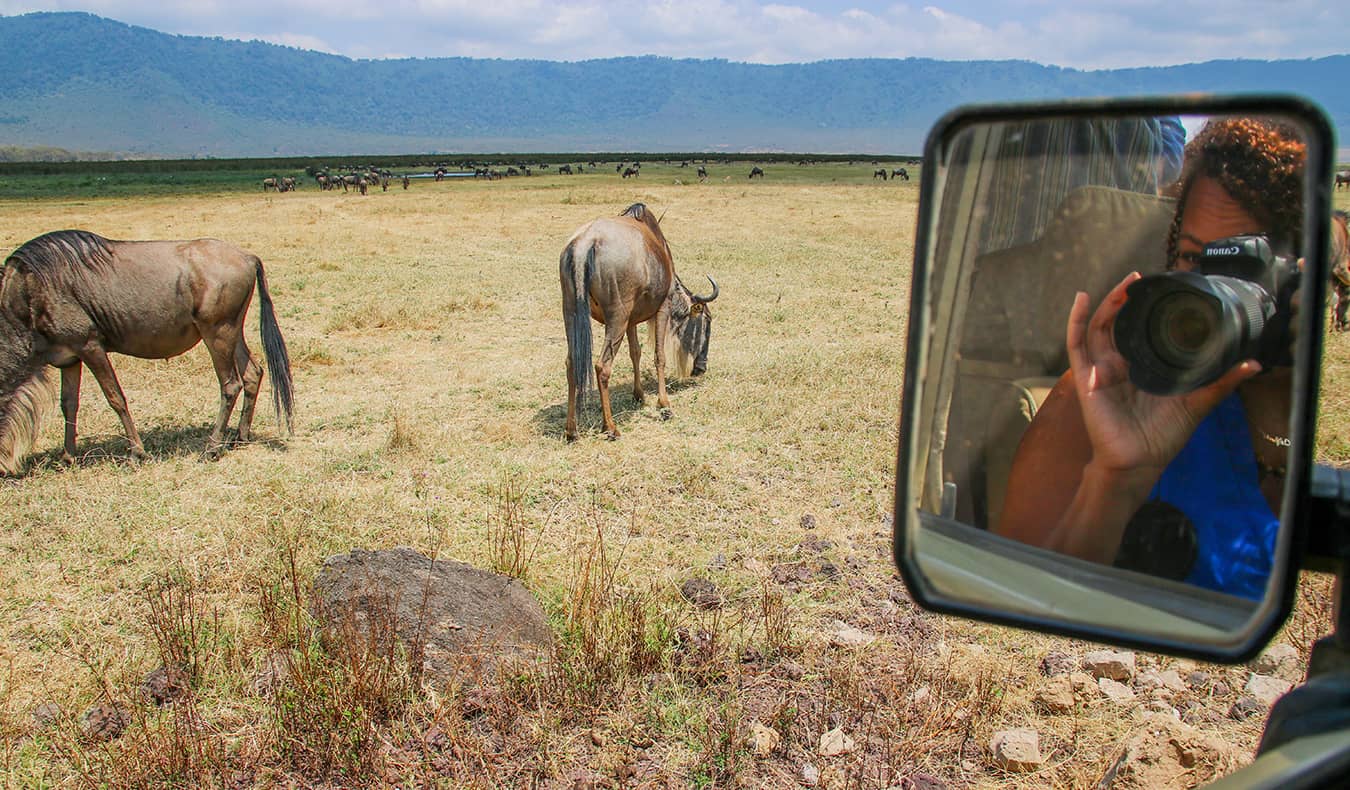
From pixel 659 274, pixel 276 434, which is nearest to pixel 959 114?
pixel 659 274

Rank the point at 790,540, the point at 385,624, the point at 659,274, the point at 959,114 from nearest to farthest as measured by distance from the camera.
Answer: the point at 959,114 → the point at 385,624 → the point at 790,540 → the point at 659,274

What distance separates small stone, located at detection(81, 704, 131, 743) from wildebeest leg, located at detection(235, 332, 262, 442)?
14.0 feet

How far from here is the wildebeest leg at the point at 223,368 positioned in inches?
268

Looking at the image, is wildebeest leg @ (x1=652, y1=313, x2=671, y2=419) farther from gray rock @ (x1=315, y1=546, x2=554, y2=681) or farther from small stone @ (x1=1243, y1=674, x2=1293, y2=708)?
small stone @ (x1=1243, y1=674, x2=1293, y2=708)

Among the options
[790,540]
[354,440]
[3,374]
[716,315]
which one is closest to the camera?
[790,540]

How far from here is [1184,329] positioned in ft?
3.69

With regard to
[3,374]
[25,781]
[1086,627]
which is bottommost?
[25,781]

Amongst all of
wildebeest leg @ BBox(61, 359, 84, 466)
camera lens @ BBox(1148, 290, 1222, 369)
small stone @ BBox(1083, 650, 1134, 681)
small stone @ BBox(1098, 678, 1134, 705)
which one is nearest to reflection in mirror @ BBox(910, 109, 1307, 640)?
camera lens @ BBox(1148, 290, 1222, 369)

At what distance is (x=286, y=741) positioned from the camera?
2.93 m

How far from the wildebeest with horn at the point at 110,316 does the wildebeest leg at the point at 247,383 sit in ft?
0.05

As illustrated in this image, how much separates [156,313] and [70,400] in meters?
1.04

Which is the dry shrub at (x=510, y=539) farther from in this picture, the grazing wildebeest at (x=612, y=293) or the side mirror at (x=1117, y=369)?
the side mirror at (x=1117, y=369)

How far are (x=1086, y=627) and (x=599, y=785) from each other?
2036 millimetres

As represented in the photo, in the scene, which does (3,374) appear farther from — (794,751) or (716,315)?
(716,315)
